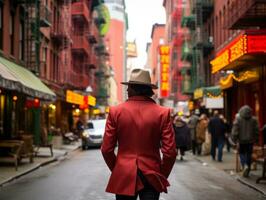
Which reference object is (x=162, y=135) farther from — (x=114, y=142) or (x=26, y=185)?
(x=26, y=185)

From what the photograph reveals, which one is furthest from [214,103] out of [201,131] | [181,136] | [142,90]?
[142,90]

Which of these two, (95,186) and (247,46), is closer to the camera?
(95,186)

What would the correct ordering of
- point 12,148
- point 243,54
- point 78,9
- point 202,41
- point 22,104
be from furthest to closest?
1. point 78,9
2. point 202,41
3. point 22,104
4. point 243,54
5. point 12,148

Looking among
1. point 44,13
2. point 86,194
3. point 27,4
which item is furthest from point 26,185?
point 44,13

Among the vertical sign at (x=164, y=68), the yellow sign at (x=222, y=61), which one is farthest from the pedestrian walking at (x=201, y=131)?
the vertical sign at (x=164, y=68)

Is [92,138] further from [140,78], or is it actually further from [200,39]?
[140,78]

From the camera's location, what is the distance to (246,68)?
1082 inches

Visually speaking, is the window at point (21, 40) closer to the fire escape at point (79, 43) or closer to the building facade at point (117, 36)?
the fire escape at point (79, 43)

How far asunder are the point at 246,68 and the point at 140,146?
22837 mm

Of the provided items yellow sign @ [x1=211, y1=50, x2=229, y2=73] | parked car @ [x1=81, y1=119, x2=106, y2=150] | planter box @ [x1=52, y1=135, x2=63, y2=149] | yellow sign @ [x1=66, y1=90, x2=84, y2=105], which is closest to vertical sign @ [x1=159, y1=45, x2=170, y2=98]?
yellow sign @ [x1=66, y1=90, x2=84, y2=105]

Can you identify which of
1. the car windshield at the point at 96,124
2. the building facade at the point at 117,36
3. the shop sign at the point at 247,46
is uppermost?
the building facade at the point at 117,36

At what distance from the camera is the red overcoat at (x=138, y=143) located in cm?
518

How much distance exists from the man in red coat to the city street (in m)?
6.15

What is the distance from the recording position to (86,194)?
12.0 meters
